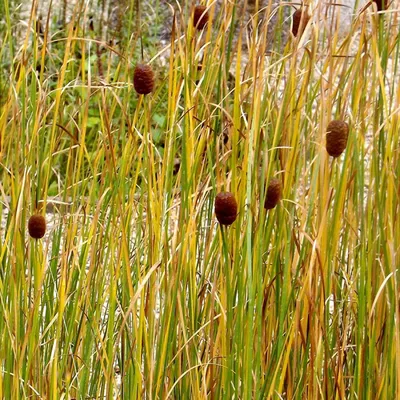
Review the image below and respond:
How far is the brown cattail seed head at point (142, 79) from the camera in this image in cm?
144

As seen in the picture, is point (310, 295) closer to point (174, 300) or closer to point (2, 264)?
point (174, 300)

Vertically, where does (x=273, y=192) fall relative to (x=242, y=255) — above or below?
above

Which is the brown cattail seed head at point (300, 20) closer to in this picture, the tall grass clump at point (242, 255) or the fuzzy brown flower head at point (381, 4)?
the tall grass clump at point (242, 255)

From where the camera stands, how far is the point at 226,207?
1.26 meters

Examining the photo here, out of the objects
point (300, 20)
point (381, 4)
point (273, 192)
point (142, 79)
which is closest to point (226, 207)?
point (273, 192)

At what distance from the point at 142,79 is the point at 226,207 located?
295mm

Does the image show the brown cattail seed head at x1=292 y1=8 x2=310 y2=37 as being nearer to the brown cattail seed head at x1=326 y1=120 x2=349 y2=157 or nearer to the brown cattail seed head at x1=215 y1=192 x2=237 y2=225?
the brown cattail seed head at x1=326 y1=120 x2=349 y2=157

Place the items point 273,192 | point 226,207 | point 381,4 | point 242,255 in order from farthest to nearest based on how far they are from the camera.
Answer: point 381,4, point 242,255, point 273,192, point 226,207

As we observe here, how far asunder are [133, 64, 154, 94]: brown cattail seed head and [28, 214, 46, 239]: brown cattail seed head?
0.84ft

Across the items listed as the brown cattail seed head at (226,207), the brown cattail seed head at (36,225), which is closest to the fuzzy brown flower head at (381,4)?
the brown cattail seed head at (226,207)

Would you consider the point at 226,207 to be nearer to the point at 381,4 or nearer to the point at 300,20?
the point at 300,20

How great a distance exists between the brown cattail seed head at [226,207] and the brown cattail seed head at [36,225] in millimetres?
346

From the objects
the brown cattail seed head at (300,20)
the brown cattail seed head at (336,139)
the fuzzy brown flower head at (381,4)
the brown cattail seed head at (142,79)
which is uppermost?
the fuzzy brown flower head at (381,4)

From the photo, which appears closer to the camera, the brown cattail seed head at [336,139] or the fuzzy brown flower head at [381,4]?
the brown cattail seed head at [336,139]
